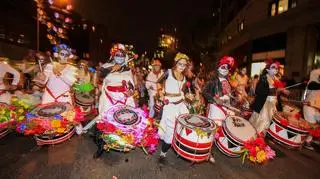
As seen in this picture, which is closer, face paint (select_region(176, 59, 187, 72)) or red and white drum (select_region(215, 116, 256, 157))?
red and white drum (select_region(215, 116, 256, 157))

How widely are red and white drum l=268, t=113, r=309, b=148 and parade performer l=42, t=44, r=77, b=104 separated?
17.5 feet

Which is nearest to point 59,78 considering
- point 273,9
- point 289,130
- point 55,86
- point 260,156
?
point 55,86

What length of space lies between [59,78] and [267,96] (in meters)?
5.26

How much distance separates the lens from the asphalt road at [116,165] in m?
4.14

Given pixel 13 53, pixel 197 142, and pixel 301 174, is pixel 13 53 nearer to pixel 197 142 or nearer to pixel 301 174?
pixel 197 142

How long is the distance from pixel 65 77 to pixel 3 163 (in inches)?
84.4

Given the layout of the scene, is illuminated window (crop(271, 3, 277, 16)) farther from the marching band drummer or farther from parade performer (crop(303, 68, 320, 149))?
the marching band drummer

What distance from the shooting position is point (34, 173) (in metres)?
4.02

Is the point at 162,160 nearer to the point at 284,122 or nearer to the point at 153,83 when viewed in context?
the point at 284,122

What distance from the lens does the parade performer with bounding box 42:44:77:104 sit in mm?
5383

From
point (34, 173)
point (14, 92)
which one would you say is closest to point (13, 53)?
point (14, 92)

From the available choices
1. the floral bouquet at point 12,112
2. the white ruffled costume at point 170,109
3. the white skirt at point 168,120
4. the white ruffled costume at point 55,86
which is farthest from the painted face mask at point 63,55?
the white skirt at point 168,120

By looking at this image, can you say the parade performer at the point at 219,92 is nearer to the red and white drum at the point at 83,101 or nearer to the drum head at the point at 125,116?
the drum head at the point at 125,116

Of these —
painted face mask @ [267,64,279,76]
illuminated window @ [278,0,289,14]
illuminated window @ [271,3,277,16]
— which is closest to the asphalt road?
painted face mask @ [267,64,279,76]
